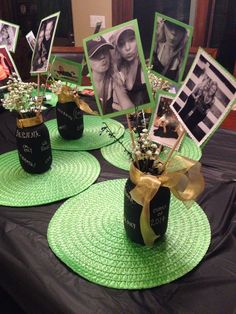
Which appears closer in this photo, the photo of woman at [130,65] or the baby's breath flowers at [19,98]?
the photo of woman at [130,65]

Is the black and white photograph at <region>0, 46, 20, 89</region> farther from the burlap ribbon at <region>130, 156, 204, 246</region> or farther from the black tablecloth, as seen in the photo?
the burlap ribbon at <region>130, 156, 204, 246</region>

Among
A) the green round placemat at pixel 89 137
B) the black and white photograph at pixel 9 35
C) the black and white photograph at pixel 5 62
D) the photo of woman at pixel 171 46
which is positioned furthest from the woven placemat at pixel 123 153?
the black and white photograph at pixel 9 35

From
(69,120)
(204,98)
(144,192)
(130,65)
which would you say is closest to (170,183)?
(144,192)

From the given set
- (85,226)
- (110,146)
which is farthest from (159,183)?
(110,146)

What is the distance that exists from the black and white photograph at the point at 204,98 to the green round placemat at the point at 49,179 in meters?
0.41

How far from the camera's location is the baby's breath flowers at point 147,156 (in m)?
0.67

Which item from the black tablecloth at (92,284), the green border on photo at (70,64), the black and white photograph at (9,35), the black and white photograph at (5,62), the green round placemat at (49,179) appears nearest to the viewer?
the black tablecloth at (92,284)

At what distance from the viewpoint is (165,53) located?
89 cm

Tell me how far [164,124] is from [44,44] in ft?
1.74

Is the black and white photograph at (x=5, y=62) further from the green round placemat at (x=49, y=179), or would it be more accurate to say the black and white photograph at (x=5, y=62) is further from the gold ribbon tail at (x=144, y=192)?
the gold ribbon tail at (x=144, y=192)

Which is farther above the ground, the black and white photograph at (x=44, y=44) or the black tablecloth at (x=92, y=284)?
the black and white photograph at (x=44, y=44)

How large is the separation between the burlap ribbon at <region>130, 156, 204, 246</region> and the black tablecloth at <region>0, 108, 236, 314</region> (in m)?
0.14

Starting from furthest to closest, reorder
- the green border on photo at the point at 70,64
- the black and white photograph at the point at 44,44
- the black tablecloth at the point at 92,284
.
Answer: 1. the green border on photo at the point at 70,64
2. the black and white photograph at the point at 44,44
3. the black tablecloth at the point at 92,284

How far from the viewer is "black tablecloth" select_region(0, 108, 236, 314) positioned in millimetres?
594
